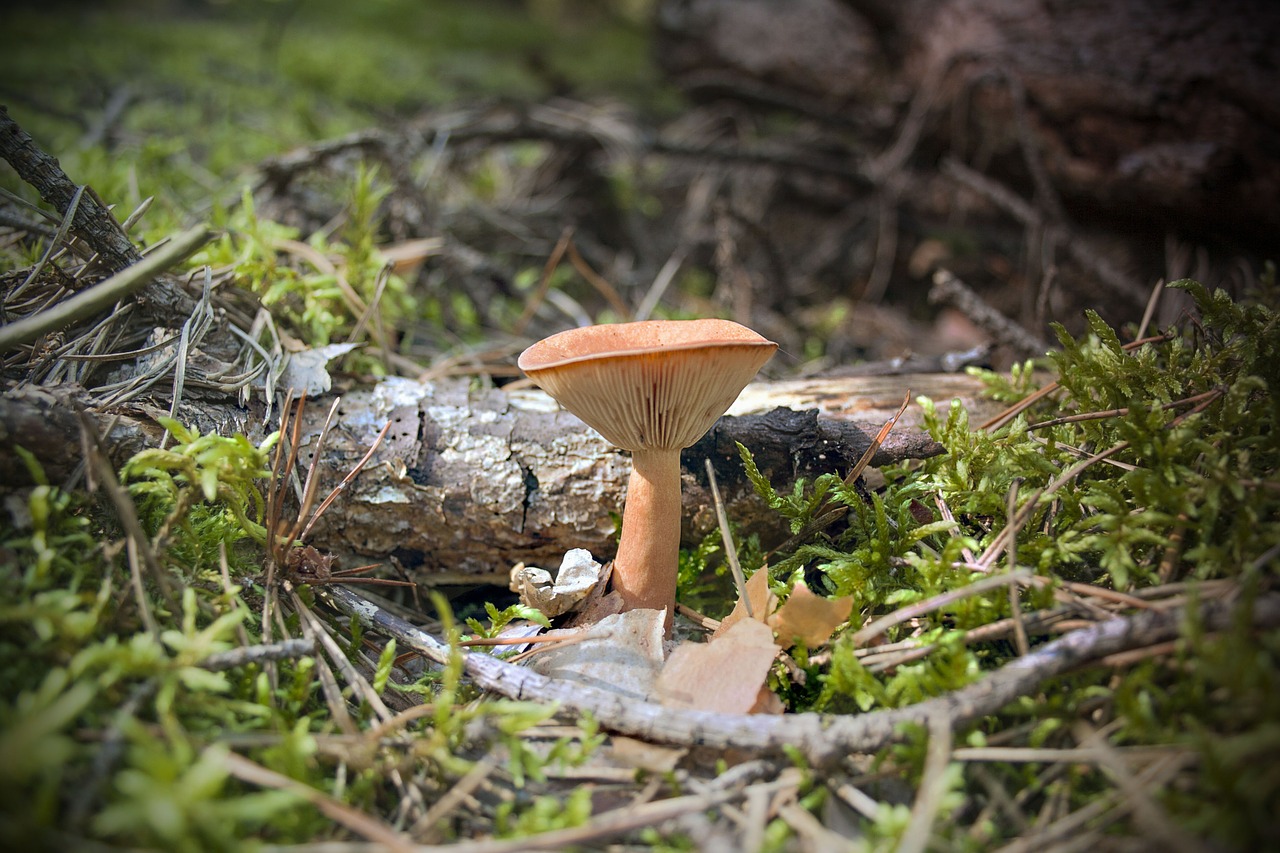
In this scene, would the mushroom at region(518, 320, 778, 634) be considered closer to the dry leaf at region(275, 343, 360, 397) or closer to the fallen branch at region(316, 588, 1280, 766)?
the fallen branch at region(316, 588, 1280, 766)

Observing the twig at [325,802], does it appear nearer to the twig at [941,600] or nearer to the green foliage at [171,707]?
the green foliage at [171,707]

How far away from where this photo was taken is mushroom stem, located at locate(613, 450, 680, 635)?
1.71m

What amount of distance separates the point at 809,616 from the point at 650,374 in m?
0.60

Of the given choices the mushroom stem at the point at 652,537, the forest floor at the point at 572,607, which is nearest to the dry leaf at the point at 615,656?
the forest floor at the point at 572,607

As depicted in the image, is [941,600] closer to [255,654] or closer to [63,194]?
[255,654]

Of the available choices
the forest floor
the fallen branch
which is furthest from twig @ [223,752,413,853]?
the fallen branch

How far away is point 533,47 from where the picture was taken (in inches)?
260

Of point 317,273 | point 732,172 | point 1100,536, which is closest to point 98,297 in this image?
point 317,273

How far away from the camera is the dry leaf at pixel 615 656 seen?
57.6 inches

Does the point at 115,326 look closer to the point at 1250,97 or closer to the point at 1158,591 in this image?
the point at 1158,591

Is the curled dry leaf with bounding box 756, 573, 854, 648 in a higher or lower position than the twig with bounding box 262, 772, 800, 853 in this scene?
higher

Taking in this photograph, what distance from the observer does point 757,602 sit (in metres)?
1.55

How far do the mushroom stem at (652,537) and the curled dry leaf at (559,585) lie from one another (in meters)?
0.08

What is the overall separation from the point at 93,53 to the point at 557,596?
5.66 metres
